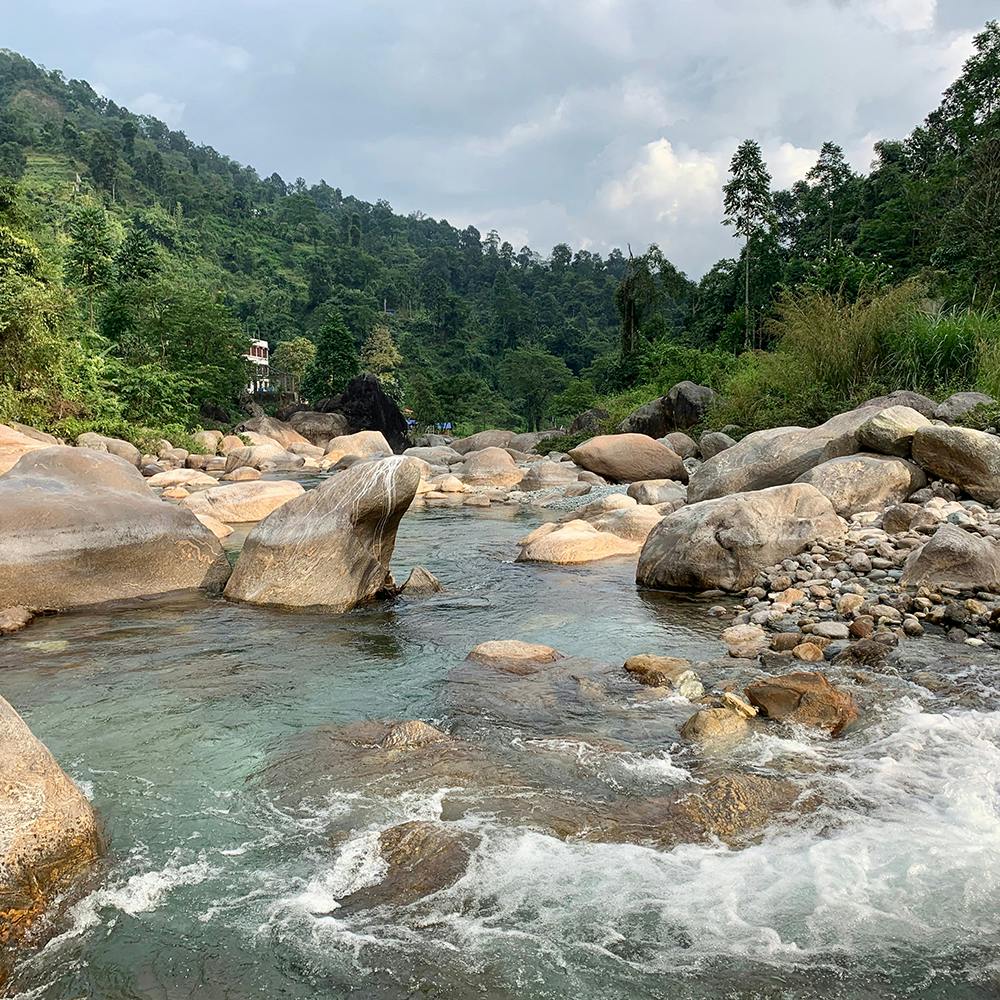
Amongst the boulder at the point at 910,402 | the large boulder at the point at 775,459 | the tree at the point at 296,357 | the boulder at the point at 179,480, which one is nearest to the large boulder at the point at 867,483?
the large boulder at the point at 775,459

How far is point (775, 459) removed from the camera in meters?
11.7

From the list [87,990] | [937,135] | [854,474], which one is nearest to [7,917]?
[87,990]

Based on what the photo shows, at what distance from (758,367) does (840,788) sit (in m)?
18.8

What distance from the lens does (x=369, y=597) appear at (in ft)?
28.2

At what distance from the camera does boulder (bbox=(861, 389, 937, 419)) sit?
13.1m

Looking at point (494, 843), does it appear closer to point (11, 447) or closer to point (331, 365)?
point (11, 447)

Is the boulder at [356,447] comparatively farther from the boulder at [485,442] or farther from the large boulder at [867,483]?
the large boulder at [867,483]

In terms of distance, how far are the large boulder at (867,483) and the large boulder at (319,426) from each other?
123ft

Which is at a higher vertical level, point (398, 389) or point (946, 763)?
point (398, 389)

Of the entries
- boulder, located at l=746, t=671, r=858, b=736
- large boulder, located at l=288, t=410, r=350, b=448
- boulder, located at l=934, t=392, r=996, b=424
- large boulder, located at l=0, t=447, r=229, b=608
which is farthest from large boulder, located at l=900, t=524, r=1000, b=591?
large boulder, located at l=288, t=410, r=350, b=448

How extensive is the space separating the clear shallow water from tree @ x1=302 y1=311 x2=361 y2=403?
4529 centimetres

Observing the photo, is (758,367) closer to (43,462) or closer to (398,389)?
→ (43,462)

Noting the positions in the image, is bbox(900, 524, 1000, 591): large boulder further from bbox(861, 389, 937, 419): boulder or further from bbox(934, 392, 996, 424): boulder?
bbox(861, 389, 937, 419): boulder

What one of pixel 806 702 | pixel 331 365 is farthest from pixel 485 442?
pixel 806 702
